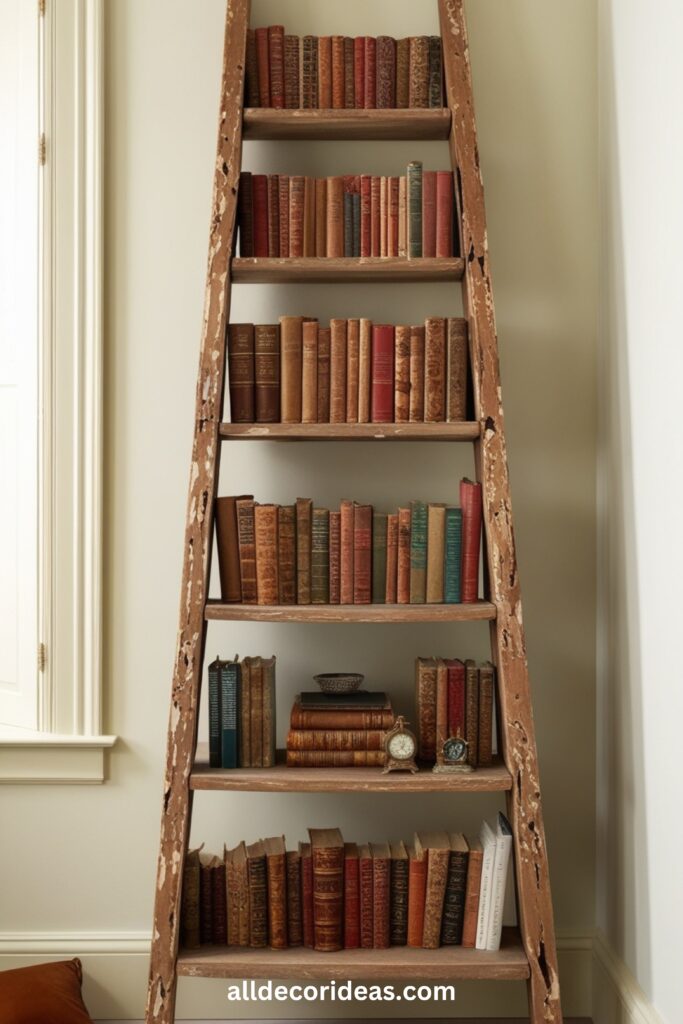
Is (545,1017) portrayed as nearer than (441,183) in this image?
Yes

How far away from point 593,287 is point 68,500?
4.23 feet

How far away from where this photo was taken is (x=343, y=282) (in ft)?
7.45

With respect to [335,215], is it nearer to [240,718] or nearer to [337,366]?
[337,366]

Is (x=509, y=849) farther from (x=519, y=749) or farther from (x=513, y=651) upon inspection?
(x=513, y=651)

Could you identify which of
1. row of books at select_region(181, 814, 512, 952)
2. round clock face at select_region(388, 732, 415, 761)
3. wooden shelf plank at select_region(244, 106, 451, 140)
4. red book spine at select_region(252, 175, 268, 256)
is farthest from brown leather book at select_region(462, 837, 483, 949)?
wooden shelf plank at select_region(244, 106, 451, 140)

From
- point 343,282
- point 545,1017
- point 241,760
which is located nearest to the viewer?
point 545,1017

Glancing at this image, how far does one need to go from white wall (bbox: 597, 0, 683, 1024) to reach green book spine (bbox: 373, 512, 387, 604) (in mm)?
492

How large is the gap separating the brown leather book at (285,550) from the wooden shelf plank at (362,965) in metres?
0.67

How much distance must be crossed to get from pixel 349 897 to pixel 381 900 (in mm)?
62

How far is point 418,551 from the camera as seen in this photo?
1.98m

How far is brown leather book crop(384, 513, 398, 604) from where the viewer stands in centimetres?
199

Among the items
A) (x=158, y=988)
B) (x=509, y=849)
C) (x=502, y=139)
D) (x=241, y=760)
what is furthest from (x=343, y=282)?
(x=158, y=988)

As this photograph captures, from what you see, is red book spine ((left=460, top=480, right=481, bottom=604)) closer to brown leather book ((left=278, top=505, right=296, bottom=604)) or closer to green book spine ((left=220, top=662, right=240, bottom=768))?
brown leather book ((left=278, top=505, right=296, bottom=604))

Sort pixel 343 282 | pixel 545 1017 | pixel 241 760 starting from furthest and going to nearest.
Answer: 1. pixel 343 282
2. pixel 241 760
3. pixel 545 1017
